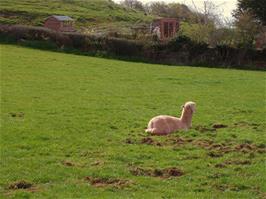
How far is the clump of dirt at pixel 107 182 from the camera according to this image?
10.1m

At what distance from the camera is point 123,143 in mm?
13734

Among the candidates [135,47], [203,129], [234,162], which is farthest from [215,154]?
[135,47]

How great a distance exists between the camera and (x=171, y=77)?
33406mm

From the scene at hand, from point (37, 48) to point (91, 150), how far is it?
35750mm

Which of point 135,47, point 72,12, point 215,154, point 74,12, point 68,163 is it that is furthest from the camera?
point 74,12

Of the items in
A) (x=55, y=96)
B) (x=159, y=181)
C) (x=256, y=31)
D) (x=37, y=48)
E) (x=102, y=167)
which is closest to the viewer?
(x=159, y=181)

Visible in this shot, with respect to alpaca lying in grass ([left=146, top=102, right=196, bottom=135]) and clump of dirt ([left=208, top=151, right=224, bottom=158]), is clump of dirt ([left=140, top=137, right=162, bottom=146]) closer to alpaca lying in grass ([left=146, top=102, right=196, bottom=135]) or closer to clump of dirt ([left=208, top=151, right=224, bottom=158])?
alpaca lying in grass ([left=146, top=102, right=196, bottom=135])

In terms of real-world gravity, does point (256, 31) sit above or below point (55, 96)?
above

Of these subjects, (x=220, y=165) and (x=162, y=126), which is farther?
(x=162, y=126)

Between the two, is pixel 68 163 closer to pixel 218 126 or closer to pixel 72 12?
pixel 218 126

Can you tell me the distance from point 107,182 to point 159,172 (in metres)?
1.28

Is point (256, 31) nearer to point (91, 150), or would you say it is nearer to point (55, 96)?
point (55, 96)

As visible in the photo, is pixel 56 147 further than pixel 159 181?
Yes

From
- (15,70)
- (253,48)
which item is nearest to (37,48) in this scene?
(15,70)
